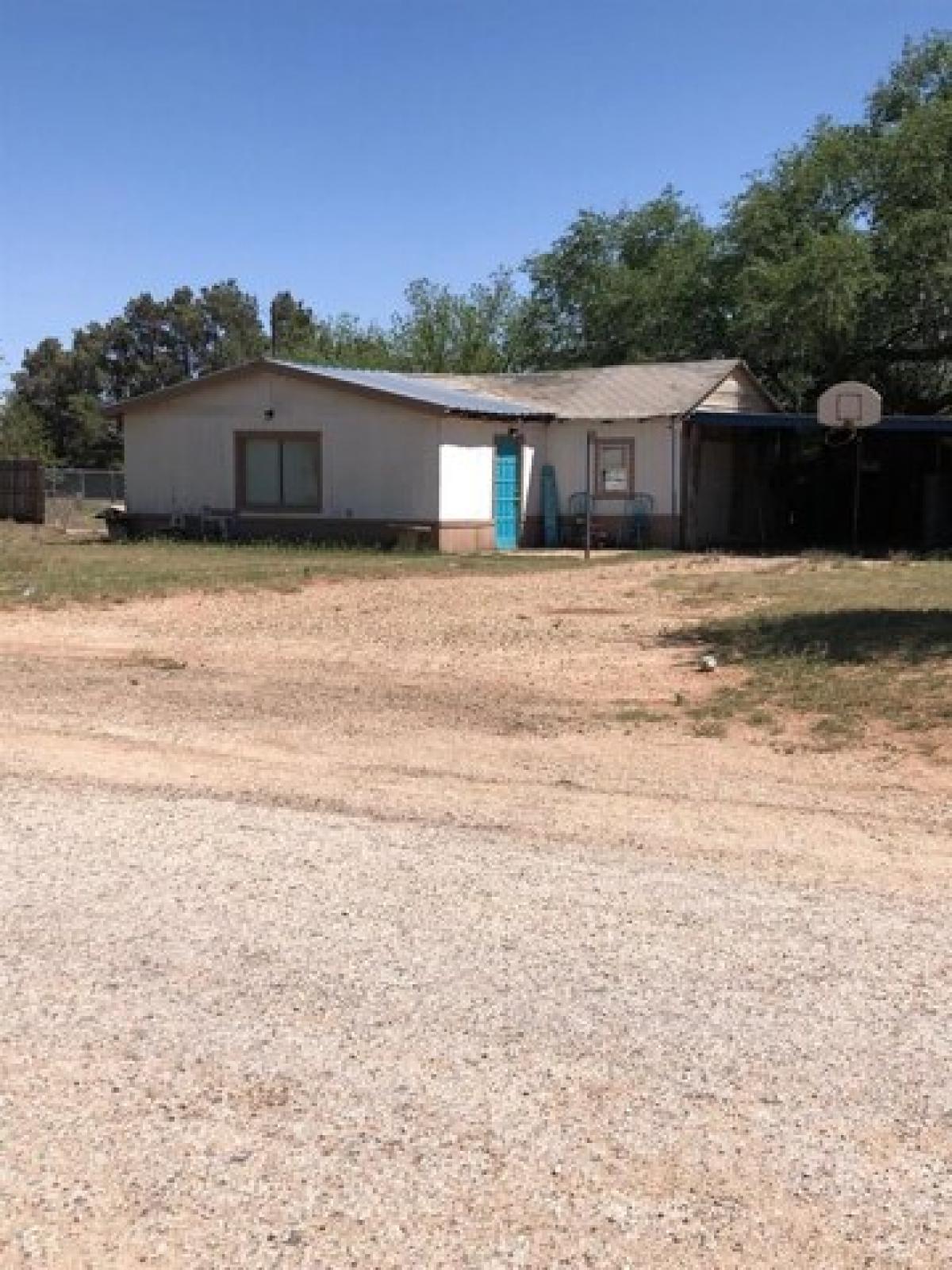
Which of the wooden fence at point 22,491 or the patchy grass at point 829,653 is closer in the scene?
the patchy grass at point 829,653

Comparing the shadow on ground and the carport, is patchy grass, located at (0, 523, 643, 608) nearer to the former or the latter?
the carport

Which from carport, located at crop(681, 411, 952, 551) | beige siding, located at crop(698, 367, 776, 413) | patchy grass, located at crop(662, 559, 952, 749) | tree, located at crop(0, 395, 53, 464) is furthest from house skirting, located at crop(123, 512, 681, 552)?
tree, located at crop(0, 395, 53, 464)

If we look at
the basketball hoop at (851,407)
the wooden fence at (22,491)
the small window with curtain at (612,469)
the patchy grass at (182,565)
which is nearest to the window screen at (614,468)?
the small window with curtain at (612,469)

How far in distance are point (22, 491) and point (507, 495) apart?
13.5 metres

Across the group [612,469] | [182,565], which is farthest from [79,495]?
[182,565]

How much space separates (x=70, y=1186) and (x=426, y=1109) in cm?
86

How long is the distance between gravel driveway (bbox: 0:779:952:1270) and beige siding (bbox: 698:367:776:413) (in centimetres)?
2159

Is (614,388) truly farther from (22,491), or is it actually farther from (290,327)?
(290,327)

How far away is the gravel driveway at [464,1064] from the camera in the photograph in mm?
2889

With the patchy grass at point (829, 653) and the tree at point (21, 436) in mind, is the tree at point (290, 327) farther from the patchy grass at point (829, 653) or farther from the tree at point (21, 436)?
the patchy grass at point (829, 653)

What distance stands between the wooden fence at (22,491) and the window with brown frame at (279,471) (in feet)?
29.8

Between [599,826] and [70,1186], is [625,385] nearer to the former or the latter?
[599,826]

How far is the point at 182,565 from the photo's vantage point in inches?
782

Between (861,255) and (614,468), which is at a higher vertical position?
(861,255)
